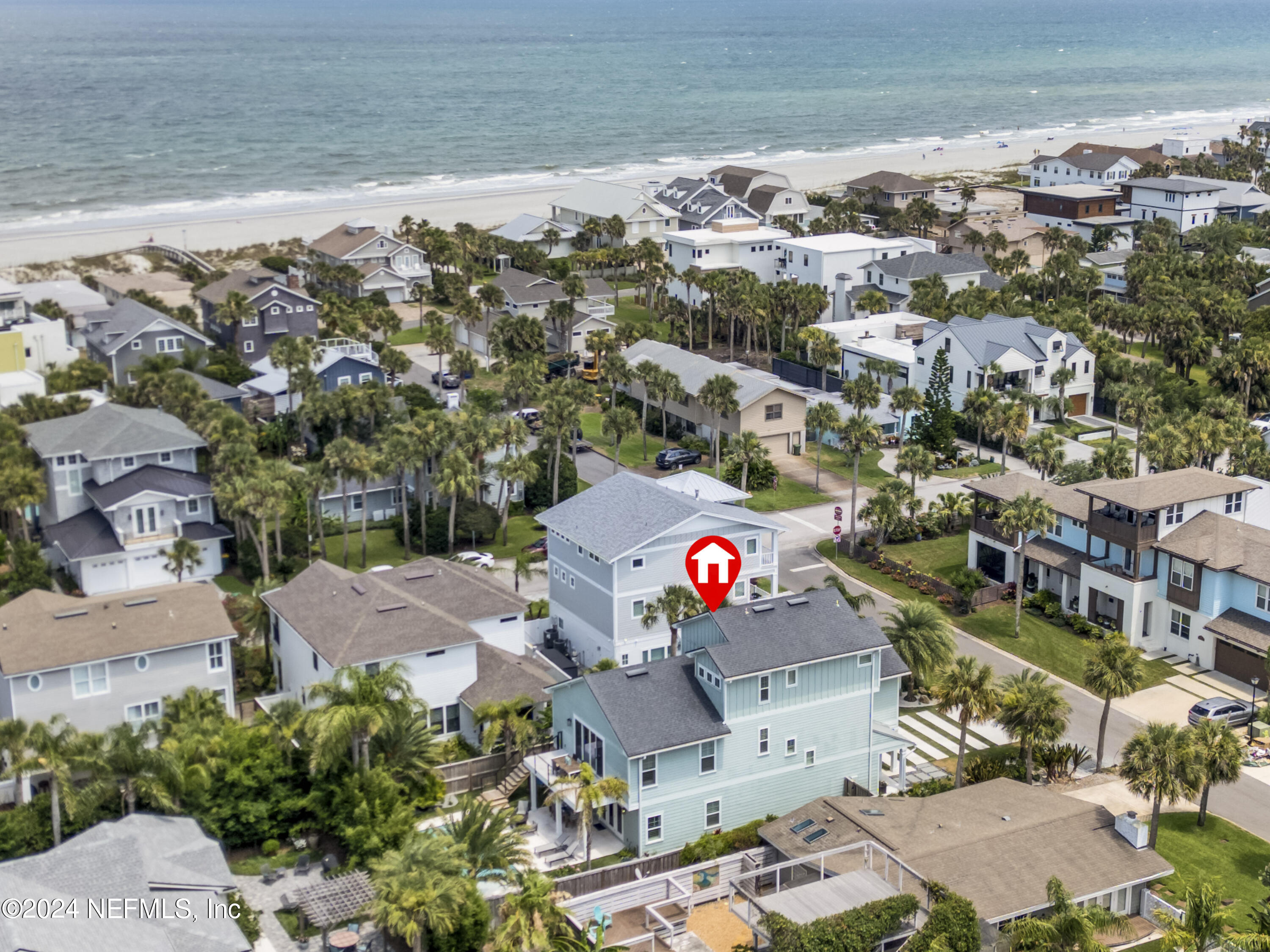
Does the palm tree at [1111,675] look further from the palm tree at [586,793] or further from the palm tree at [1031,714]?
the palm tree at [586,793]

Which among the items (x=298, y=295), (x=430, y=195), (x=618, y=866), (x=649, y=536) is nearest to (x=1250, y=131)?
(x=430, y=195)

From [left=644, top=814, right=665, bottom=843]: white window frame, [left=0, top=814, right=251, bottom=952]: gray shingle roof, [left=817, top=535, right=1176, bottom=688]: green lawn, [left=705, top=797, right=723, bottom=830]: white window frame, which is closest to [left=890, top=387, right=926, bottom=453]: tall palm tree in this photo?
[left=817, top=535, right=1176, bottom=688]: green lawn

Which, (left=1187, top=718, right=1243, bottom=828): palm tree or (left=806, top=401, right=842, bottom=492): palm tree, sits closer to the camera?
(left=1187, top=718, right=1243, bottom=828): palm tree

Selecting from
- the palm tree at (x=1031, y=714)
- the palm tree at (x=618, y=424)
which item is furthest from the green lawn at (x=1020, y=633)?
the palm tree at (x=618, y=424)

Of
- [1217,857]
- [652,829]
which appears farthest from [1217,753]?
[652,829]

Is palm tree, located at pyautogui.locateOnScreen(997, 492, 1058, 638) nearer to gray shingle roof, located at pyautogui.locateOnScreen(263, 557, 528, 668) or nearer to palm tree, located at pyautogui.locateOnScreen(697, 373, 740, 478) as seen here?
gray shingle roof, located at pyautogui.locateOnScreen(263, 557, 528, 668)

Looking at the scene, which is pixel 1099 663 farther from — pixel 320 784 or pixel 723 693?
pixel 320 784
